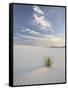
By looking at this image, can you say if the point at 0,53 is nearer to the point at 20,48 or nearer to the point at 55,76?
the point at 20,48

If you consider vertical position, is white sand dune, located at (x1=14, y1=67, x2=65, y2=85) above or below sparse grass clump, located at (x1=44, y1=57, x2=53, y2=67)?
below

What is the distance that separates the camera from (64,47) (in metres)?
1.73

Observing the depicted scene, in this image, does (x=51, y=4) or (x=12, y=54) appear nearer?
(x=12, y=54)

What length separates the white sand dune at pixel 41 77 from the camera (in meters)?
1.63

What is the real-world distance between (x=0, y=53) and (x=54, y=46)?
1.12ft

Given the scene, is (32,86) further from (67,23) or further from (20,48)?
(67,23)

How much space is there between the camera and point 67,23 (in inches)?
69.4

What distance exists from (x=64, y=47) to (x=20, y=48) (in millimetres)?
292

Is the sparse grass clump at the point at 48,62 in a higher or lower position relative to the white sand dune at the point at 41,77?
higher

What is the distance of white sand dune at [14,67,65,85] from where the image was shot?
163 cm

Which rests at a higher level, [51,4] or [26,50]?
[51,4]

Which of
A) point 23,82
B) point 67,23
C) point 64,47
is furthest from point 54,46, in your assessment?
point 23,82

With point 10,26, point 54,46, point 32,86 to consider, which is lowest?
point 32,86

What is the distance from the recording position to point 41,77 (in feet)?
5.51
